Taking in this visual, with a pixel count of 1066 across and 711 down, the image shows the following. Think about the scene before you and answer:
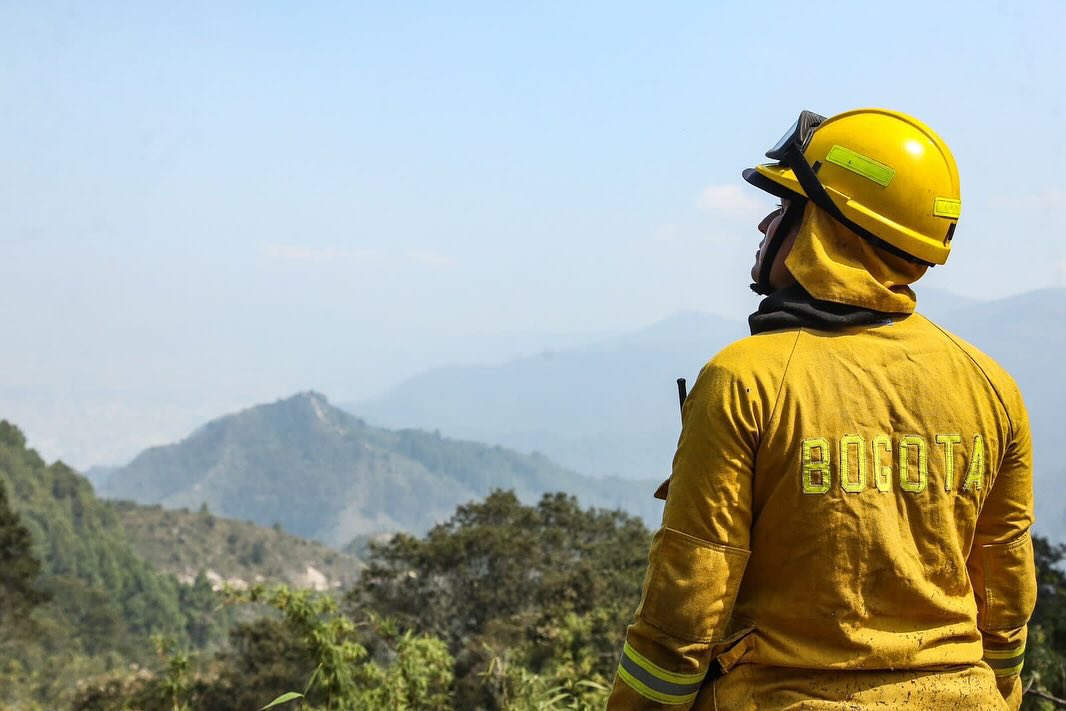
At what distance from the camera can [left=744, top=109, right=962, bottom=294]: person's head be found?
2518 mm

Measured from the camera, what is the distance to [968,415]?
2.49 metres

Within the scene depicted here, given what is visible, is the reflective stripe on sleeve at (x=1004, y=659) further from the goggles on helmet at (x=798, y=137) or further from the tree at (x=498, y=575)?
the tree at (x=498, y=575)

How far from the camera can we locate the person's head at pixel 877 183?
8.26 feet

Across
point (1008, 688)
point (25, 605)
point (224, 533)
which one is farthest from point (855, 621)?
point (224, 533)

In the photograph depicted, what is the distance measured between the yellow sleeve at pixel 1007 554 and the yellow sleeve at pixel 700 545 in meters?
0.74

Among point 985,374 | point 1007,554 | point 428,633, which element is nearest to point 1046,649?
point 428,633

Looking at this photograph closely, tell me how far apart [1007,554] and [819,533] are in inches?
28.4

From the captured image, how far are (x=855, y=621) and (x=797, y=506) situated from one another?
11.0 inches

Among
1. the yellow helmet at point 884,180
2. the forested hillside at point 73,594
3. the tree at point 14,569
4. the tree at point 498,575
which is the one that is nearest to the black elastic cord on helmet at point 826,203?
the yellow helmet at point 884,180

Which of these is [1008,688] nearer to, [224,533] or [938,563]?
[938,563]

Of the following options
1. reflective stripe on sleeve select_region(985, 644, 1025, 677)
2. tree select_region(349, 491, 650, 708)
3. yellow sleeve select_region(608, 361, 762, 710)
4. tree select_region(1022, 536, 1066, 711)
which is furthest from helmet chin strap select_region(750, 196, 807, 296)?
tree select_region(349, 491, 650, 708)

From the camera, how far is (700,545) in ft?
7.65

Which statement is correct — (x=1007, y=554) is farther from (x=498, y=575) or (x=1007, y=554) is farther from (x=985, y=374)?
(x=498, y=575)

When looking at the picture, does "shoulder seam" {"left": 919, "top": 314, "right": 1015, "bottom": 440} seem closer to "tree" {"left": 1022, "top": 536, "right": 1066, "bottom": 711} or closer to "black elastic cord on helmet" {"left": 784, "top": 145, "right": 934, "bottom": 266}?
"black elastic cord on helmet" {"left": 784, "top": 145, "right": 934, "bottom": 266}
